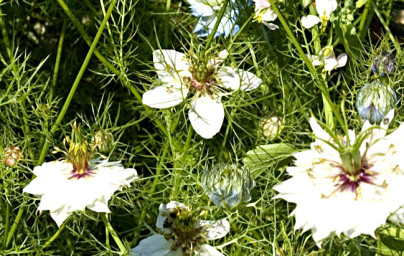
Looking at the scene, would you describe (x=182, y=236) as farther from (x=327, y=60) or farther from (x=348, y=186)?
(x=327, y=60)

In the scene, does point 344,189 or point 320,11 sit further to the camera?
point 320,11

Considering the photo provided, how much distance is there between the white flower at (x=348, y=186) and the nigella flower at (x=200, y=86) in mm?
223

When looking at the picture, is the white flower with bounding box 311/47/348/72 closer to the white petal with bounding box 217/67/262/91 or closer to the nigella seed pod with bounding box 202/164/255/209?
the white petal with bounding box 217/67/262/91

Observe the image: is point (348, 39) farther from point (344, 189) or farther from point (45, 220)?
point (45, 220)

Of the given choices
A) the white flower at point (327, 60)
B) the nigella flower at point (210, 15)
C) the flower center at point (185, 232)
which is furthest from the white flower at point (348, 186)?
the nigella flower at point (210, 15)

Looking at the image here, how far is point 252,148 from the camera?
1.31 metres

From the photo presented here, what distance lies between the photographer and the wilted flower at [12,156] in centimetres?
124

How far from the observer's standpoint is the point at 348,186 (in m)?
0.98

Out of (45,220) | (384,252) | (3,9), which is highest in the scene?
(3,9)

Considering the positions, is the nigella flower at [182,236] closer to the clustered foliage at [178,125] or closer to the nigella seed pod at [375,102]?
the clustered foliage at [178,125]

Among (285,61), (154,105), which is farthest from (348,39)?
(154,105)

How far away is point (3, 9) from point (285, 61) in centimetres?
56

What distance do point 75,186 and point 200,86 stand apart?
259mm

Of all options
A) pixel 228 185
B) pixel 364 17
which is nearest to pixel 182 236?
pixel 228 185
